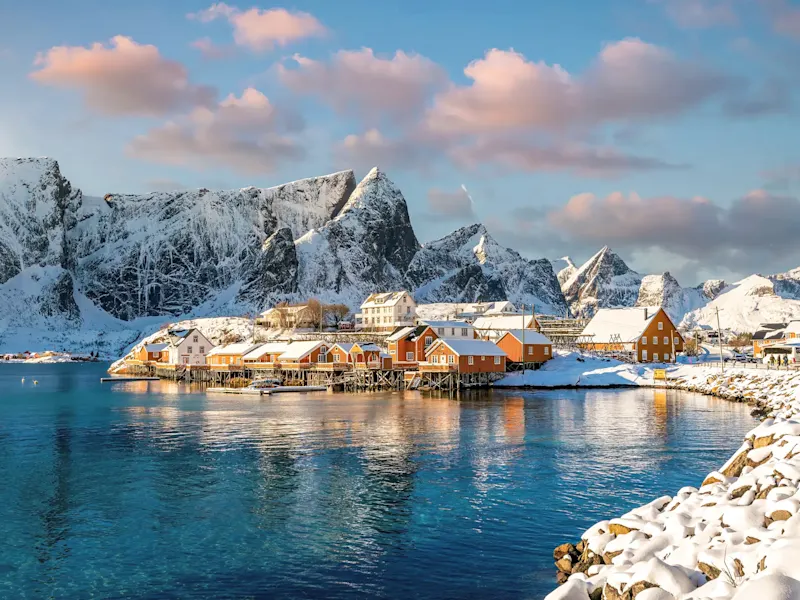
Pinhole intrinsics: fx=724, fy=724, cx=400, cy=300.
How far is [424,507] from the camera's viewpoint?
96.4ft

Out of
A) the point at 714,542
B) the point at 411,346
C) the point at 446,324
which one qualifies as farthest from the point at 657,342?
the point at 714,542

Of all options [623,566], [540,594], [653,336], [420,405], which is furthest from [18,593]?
[653,336]

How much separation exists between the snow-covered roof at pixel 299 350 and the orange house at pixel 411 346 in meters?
12.9

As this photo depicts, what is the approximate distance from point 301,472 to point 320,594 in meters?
17.2

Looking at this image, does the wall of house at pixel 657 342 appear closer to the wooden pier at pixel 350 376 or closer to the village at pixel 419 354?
the village at pixel 419 354

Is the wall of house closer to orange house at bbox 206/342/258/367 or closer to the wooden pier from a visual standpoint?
Result: the wooden pier

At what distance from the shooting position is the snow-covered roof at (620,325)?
12862cm

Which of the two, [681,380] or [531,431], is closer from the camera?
[531,431]

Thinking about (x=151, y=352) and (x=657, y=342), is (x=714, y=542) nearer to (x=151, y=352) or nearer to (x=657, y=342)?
(x=657, y=342)

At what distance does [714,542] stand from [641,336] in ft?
372

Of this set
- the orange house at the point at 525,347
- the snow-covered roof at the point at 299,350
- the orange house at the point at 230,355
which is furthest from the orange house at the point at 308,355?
the orange house at the point at 525,347

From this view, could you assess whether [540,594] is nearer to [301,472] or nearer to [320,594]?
[320,594]

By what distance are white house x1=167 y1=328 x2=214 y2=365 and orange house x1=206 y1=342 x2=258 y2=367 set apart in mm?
6373

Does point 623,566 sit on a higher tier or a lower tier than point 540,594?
higher
